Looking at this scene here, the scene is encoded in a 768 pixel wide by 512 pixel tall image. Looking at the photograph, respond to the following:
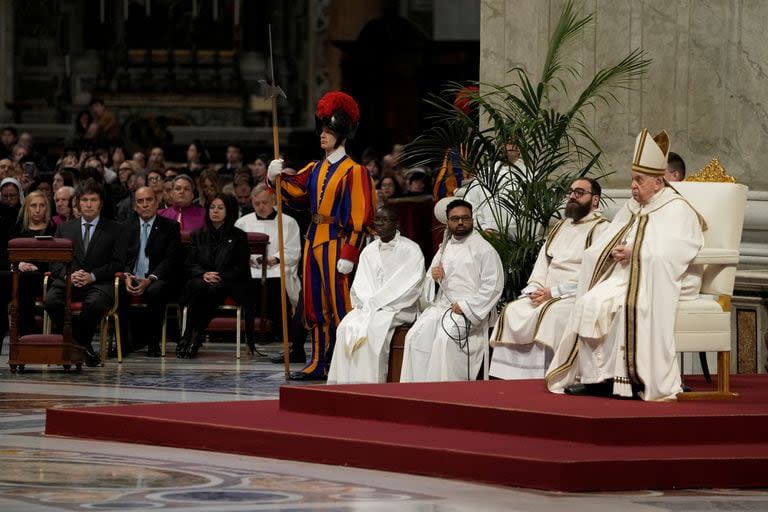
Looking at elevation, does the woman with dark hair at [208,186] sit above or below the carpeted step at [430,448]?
above

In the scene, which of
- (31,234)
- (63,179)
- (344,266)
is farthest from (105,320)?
(63,179)

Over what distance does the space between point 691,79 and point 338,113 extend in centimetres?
239

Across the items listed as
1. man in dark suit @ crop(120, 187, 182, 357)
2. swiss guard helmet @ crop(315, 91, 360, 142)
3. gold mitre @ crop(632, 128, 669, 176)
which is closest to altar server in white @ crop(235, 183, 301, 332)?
man in dark suit @ crop(120, 187, 182, 357)

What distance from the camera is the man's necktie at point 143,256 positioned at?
14766 millimetres

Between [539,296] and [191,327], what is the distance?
404cm

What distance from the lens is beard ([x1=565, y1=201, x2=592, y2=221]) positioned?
11359 millimetres

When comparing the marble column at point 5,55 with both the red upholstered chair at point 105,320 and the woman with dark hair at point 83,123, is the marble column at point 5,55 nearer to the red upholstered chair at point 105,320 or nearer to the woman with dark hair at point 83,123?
the woman with dark hair at point 83,123

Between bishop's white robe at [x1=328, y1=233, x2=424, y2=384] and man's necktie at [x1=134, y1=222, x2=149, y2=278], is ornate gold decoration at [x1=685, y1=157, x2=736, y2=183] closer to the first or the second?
bishop's white robe at [x1=328, y1=233, x2=424, y2=384]

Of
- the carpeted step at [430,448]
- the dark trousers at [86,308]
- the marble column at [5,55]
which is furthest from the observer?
the marble column at [5,55]

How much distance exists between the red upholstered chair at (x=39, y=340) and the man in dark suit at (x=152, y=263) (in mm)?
1400

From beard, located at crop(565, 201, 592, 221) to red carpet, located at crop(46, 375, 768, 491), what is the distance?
1603 mm

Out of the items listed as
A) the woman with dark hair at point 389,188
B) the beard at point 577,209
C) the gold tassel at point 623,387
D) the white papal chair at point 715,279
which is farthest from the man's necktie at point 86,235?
the gold tassel at point 623,387

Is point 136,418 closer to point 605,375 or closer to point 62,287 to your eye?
point 605,375

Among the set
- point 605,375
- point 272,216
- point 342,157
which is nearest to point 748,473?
point 605,375
